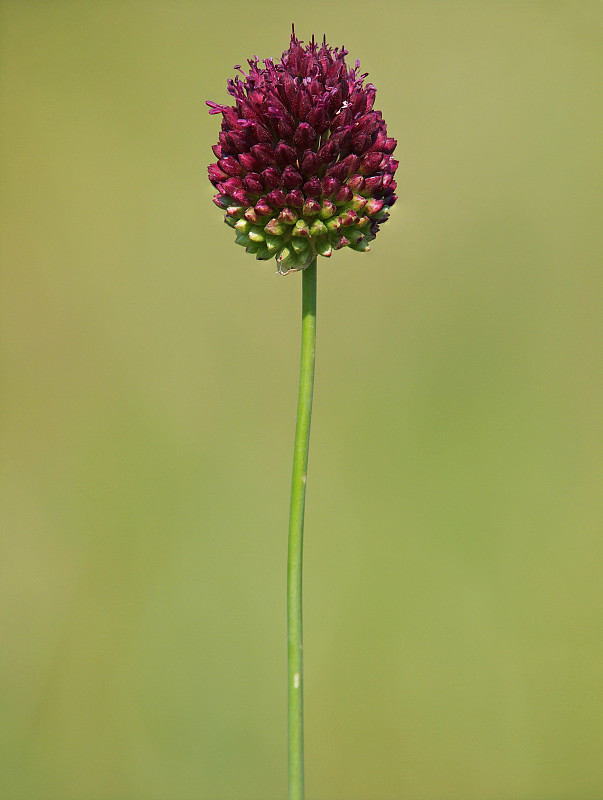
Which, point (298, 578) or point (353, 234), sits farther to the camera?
point (353, 234)

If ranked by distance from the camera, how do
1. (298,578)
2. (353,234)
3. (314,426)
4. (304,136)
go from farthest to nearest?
(314,426), (353,234), (304,136), (298,578)

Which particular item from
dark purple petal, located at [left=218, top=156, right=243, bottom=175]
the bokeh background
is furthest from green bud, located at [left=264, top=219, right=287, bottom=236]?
the bokeh background

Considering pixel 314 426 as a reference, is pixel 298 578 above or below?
below

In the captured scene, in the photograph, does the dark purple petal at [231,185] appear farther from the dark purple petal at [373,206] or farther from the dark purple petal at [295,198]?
the dark purple petal at [373,206]

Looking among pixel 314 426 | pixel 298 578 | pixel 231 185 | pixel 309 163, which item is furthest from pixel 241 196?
pixel 314 426

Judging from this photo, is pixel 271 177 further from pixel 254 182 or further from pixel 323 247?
pixel 323 247

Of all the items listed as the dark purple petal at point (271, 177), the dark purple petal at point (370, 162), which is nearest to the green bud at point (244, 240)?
the dark purple petal at point (271, 177)
